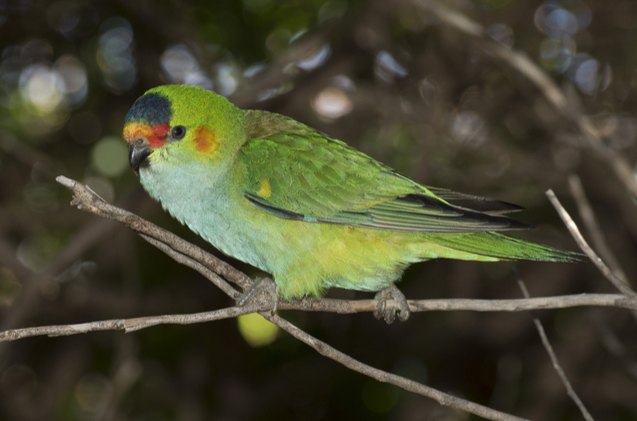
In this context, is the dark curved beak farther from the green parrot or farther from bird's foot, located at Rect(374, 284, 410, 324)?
bird's foot, located at Rect(374, 284, 410, 324)

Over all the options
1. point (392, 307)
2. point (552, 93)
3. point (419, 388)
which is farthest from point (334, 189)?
point (552, 93)

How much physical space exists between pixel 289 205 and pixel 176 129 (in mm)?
557

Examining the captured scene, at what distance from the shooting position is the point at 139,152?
3.39m

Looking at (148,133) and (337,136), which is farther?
(337,136)

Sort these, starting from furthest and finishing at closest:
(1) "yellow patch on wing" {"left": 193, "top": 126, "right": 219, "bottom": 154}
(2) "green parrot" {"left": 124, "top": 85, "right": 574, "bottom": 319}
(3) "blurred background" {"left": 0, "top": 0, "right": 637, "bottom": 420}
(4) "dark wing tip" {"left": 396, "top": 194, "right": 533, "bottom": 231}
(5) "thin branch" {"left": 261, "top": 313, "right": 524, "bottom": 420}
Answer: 1. (3) "blurred background" {"left": 0, "top": 0, "right": 637, "bottom": 420}
2. (1) "yellow patch on wing" {"left": 193, "top": 126, "right": 219, "bottom": 154}
3. (2) "green parrot" {"left": 124, "top": 85, "right": 574, "bottom": 319}
4. (4) "dark wing tip" {"left": 396, "top": 194, "right": 533, "bottom": 231}
5. (5) "thin branch" {"left": 261, "top": 313, "right": 524, "bottom": 420}

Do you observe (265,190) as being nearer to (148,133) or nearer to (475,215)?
(148,133)

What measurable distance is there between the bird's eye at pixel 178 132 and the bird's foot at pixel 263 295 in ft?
2.24

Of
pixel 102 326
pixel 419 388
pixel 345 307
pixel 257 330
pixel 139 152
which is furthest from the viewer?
pixel 257 330

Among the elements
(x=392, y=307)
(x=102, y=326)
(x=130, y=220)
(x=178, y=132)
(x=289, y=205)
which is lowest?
(x=392, y=307)

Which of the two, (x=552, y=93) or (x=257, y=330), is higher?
(x=552, y=93)

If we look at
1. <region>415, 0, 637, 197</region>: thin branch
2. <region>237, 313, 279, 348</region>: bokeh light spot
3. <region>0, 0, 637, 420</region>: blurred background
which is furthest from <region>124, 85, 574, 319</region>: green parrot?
<region>237, 313, 279, 348</region>: bokeh light spot

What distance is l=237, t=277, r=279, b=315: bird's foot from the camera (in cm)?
308

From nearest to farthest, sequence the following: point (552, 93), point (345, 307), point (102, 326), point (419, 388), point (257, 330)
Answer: point (102, 326) → point (419, 388) → point (345, 307) → point (552, 93) → point (257, 330)

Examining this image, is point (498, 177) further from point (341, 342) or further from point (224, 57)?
point (224, 57)
